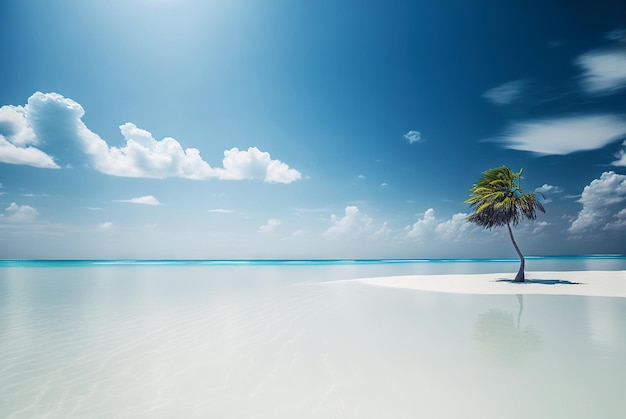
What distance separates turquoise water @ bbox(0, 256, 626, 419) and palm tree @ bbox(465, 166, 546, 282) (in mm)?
10587

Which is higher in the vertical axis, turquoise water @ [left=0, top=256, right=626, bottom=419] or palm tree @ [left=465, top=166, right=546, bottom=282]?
palm tree @ [left=465, top=166, right=546, bottom=282]

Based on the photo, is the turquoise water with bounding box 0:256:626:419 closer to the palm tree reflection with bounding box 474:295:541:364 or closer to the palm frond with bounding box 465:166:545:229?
the palm tree reflection with bounding box 474:295:541:364

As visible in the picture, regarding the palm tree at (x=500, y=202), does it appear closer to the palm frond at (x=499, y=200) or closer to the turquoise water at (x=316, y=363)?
the palm frond at (x=499, y=200)

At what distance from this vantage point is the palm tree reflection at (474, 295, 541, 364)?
6887 millimetres

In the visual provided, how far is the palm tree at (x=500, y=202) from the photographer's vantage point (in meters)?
21.9

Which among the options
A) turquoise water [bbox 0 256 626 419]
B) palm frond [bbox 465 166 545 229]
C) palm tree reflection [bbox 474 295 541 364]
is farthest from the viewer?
palm frond [bbox 465 166 545 229]

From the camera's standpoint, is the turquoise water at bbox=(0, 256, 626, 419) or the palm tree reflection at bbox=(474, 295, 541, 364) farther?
the palm tree reflection at bbox=(474, 295, 541, 364)

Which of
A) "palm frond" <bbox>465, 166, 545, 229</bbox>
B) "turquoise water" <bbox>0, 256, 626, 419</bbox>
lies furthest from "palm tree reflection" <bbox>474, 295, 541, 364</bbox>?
"palm frond" <bbox>465, 166, 545, 229</bbox>

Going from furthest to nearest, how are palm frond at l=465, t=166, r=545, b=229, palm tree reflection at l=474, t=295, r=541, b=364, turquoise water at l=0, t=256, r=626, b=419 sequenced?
1. palm frond at l=465, t=166, r=545, b=229
2. palm tree reflection at l=474, t=295, r=541, b=364
3. turquoise water at l=0, t=256, r=626, b=419

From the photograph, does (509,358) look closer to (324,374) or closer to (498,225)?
(324,374)

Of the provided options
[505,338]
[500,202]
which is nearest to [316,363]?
[505,338]

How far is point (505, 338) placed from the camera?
8172 millimetres

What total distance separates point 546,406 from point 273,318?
26.8 feet

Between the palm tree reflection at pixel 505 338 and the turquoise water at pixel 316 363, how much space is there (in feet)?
0.14
